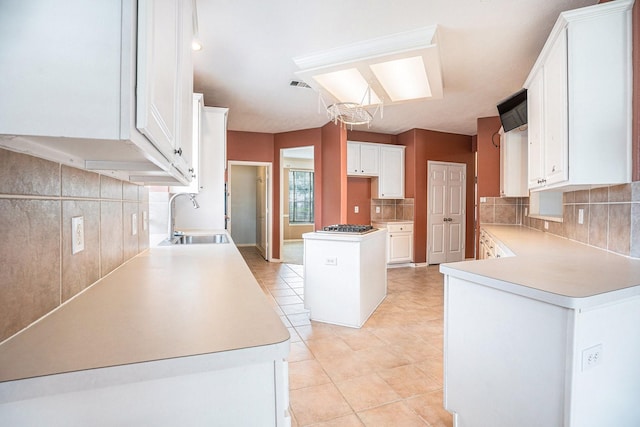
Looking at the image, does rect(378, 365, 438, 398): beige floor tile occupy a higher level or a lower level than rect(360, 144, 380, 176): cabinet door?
lower

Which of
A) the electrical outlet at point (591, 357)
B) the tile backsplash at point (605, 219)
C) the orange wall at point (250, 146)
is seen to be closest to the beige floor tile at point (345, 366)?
the electrical outlet at point (591, 357)

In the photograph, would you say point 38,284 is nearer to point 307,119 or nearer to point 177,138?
point 177,138

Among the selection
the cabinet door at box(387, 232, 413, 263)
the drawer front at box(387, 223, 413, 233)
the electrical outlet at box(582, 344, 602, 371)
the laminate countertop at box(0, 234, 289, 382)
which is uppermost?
the laminate countertop at box(0, 234, 289, 382)

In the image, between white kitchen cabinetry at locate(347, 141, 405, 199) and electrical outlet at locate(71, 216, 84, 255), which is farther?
white kitchen cabinetry at locate(347, 141, 405, 199)

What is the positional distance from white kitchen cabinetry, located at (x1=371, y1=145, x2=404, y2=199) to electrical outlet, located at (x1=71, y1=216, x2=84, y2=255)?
17.2ft

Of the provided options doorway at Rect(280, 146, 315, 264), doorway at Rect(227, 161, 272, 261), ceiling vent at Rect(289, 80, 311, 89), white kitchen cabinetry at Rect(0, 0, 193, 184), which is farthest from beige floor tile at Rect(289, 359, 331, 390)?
doorway at Rect(280, 146, 315, 264)

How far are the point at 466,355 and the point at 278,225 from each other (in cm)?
505

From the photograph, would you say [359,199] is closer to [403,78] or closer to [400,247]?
[400,247]

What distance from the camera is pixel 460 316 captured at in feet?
5.03

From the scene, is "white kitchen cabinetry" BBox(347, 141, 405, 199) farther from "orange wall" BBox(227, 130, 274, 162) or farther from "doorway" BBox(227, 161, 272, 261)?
"doorway" BBox(227, 161, 272, 261)

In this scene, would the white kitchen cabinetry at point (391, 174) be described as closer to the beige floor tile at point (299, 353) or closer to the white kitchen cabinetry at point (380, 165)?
the white kitchen cabinetry at point (380, 165)

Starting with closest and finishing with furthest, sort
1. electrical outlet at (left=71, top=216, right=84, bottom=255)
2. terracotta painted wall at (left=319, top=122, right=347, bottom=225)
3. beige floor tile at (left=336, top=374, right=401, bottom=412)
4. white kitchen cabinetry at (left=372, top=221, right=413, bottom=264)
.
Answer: electrical outlet at (left=71, top=216, right=84, bottom=255), beige floor tile at (left=336, top=374, right=401, bottom=412), terracotta painted wall at (left=319, top=122, right=347, bottom=225), white kitchen cabinetry at (left=372, top=221, right=413, bottom=264)

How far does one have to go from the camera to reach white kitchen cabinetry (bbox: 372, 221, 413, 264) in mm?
5727

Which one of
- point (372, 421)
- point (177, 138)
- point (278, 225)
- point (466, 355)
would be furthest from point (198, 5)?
point (278, 225)
